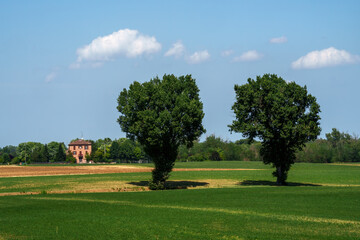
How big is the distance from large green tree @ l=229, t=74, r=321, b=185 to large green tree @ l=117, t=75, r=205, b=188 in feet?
23.2

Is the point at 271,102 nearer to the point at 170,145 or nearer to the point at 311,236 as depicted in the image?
the point at 170,145

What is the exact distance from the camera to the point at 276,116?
6444 centimetres

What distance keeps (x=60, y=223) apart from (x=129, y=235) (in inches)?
258

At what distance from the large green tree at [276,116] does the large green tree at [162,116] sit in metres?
7.08

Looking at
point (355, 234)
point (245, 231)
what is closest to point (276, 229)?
point (245, 231)

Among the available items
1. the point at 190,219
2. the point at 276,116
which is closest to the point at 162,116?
the point at 276,116

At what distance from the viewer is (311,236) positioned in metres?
24.1

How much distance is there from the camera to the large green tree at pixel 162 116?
2443 inches

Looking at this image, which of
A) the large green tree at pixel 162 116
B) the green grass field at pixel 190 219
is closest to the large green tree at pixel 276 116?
the large green tree at pixel 162 116

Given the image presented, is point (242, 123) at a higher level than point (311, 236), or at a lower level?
higher

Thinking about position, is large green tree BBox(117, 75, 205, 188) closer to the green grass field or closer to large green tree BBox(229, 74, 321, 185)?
large green tree BBox(229, 74, 321, 185)

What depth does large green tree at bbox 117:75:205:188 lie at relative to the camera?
6206 centimetres

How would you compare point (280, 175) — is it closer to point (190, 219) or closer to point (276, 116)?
point (276, 116)

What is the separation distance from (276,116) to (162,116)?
16167 millimetres
